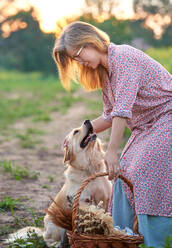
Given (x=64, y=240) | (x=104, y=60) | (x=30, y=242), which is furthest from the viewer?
(x=64, y=240)

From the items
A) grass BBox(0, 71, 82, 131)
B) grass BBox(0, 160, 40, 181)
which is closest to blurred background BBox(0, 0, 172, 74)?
grass BBox(0, 71, 82, 131)

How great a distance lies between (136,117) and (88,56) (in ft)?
1.93

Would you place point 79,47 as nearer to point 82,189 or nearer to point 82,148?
point 82,189

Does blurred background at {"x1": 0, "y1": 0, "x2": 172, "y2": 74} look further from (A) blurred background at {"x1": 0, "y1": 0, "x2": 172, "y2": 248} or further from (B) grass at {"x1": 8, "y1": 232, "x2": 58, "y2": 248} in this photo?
(B) grass at {"x1": 8, "y1": 232, "x2": 58, "y2": 248}

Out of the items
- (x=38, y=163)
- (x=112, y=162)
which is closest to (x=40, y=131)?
(x=38, y=163)

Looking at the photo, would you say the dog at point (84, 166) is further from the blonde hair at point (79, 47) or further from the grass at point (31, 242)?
the blonde hair at point (79, 47)

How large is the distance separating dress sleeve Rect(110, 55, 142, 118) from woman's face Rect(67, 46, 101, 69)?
22 cm

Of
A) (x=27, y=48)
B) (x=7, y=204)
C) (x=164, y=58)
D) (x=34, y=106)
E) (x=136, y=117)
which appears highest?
(x=27, y=48)

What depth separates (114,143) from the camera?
257 centimetres

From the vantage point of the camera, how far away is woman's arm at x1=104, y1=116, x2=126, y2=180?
255cm

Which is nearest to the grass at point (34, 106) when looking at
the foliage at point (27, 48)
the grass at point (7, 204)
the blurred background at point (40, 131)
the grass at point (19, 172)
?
the blurred background at point (40, 131)

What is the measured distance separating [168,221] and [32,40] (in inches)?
1442

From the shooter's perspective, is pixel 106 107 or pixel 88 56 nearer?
pixel 88 56

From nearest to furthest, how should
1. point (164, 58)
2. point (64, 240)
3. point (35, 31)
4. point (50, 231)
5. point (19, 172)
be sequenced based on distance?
point (50, 231), point (64, 240), point (19, 172), point (164, 58), point (35, 31)
